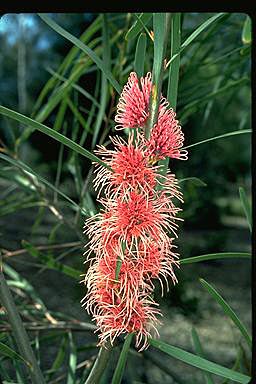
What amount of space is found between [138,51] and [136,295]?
10 centimetres

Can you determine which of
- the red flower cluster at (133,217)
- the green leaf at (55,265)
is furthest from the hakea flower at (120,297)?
the green leaf at (55,265)

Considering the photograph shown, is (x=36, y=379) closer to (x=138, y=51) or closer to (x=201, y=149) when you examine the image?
(x=138, y=51)

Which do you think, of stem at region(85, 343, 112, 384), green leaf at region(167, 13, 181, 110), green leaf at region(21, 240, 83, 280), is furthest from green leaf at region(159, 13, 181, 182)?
green leaf at region(21, 240, 83, 280)

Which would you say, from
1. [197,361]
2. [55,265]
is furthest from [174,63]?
[55,265]

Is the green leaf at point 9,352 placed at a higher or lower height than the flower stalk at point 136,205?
lower

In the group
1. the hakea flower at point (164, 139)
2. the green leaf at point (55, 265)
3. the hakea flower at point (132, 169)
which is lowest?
the green leaf at point (55, 265)

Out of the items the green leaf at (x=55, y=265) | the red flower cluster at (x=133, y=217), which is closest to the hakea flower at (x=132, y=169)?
the red flower cluster at (x=133, y=217)

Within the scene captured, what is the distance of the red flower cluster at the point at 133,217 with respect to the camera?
235 millimetres

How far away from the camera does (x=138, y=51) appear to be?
264 millimetres

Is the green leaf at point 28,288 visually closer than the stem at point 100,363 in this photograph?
No

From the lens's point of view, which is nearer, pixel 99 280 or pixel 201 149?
pixel 99 280

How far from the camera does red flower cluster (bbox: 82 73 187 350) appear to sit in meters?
0.24

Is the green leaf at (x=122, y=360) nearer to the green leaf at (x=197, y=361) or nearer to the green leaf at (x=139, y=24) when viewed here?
the green leaf at (x=197, y=361)
